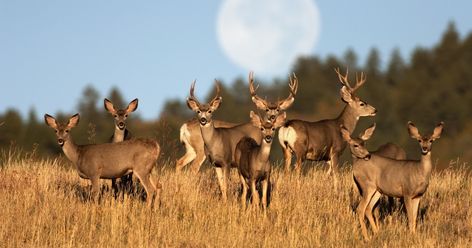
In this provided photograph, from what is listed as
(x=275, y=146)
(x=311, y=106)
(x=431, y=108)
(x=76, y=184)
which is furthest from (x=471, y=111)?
(x=76, y=184)

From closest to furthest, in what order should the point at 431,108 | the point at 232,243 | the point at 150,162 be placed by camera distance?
1. the point at 232,243
2. the point at 150,162
3. the point at 431,108

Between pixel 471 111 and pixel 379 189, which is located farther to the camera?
pixel 471 111

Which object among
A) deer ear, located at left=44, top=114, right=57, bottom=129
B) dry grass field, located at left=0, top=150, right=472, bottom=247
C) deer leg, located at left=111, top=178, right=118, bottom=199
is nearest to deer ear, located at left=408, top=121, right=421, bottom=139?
dry grass field, located at left=0, top=150, right=472, bottom=247

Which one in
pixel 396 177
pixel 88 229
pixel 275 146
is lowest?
pixel 275 146

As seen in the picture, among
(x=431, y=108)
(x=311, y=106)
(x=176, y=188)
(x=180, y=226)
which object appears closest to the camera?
(x=180, y=226)

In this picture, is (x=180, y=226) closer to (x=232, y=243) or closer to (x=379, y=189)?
(x=232, y=243)

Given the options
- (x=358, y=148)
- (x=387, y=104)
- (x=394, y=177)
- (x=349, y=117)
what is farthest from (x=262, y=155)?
(x=387, y=104)

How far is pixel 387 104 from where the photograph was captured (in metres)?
80.4

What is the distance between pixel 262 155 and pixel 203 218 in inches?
54.7

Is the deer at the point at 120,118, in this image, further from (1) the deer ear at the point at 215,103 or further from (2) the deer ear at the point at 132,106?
Answer: (1) the deer ear at the point at 215,103

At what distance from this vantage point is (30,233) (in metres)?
10.9

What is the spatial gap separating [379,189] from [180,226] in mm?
2757

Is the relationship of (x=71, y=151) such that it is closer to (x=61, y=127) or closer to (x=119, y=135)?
(x=61, y=127)

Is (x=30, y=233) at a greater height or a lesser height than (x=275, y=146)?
greater
